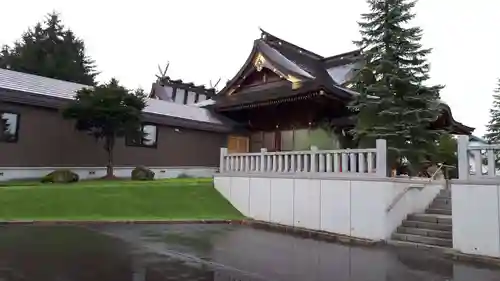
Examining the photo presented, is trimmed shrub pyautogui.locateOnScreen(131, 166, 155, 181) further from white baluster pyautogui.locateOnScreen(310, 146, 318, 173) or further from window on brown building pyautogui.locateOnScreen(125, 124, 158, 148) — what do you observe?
white baluster pyautogui.locateOnScreen(310, 146, 318, 173)

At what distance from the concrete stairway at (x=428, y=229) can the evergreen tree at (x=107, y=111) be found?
9.89m

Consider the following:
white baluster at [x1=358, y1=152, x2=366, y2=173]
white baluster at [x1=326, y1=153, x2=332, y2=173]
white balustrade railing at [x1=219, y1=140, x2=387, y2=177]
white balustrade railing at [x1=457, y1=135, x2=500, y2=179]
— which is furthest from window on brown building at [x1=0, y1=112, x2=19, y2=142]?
white balustrade railing at [x1=457, y1=135, x2=500, y2=179]

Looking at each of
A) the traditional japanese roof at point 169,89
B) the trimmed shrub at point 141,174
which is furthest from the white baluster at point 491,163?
the traditional japanese roof at point 169,89

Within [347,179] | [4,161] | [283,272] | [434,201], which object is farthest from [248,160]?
[4,161]

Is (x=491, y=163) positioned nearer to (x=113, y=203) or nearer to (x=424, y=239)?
(x=424, y=239)

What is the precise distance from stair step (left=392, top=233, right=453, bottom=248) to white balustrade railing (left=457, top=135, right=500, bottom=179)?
127 centimetres

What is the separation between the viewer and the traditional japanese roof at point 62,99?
47.0ft

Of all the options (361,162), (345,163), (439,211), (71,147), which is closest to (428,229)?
(439,211)

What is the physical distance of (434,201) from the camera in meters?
9.91

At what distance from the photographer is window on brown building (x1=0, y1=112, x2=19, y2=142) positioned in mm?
14055

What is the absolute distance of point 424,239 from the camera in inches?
315

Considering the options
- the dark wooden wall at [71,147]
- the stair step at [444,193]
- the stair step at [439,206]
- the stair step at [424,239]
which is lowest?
the stair step at [424,239]

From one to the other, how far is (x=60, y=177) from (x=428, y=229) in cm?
1130

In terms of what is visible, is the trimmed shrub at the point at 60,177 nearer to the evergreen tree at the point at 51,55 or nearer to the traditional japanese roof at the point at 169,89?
the traditional japanese roof at the point at 169,89
